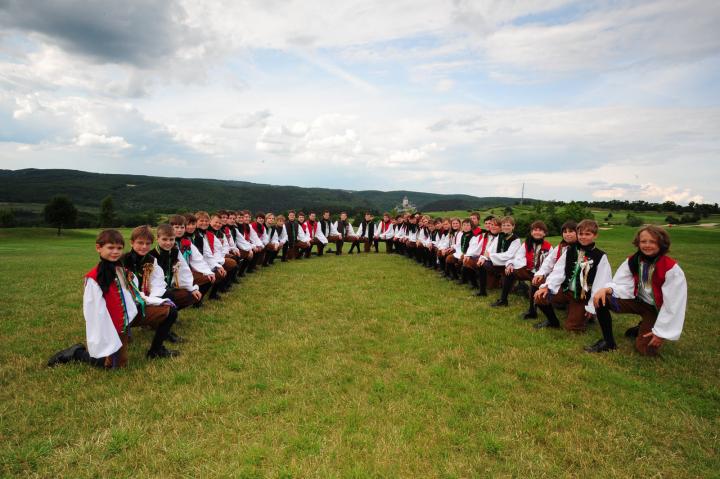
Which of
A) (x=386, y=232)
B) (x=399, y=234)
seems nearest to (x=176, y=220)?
(x=399, y=234)

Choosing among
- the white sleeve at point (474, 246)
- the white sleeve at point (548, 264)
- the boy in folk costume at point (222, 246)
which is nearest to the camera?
the white sleeve at point (548, 264)

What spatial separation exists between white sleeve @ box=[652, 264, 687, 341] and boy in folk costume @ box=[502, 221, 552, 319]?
2.94m

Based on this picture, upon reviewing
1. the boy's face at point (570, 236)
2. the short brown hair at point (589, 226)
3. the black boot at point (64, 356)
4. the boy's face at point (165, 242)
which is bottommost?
the black boot at point (64, 356)

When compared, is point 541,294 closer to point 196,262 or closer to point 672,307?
point 672,307

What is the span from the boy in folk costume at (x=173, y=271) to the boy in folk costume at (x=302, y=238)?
10118 millimetres

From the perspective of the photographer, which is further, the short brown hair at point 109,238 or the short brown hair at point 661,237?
the short brown hair at point 661,237

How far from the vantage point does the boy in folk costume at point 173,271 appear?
22.4 ft

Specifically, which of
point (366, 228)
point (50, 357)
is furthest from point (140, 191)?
point (50, 357)

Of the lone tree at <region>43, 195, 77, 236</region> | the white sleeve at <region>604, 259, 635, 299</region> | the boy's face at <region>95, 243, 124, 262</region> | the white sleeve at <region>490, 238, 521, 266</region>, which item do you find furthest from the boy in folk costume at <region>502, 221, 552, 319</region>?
the lone tree at <region>43, 195, 77, 236</region>

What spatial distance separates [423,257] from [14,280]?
13722 mm

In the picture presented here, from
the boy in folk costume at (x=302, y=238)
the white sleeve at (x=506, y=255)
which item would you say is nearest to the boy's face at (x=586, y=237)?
the white sleeve at (x=506, y=255)

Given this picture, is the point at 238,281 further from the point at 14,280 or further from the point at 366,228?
the point at 366,228

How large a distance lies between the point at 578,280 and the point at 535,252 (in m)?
1.88

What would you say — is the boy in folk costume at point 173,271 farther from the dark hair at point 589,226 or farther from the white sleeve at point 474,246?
the white sleeve at point 474,246
